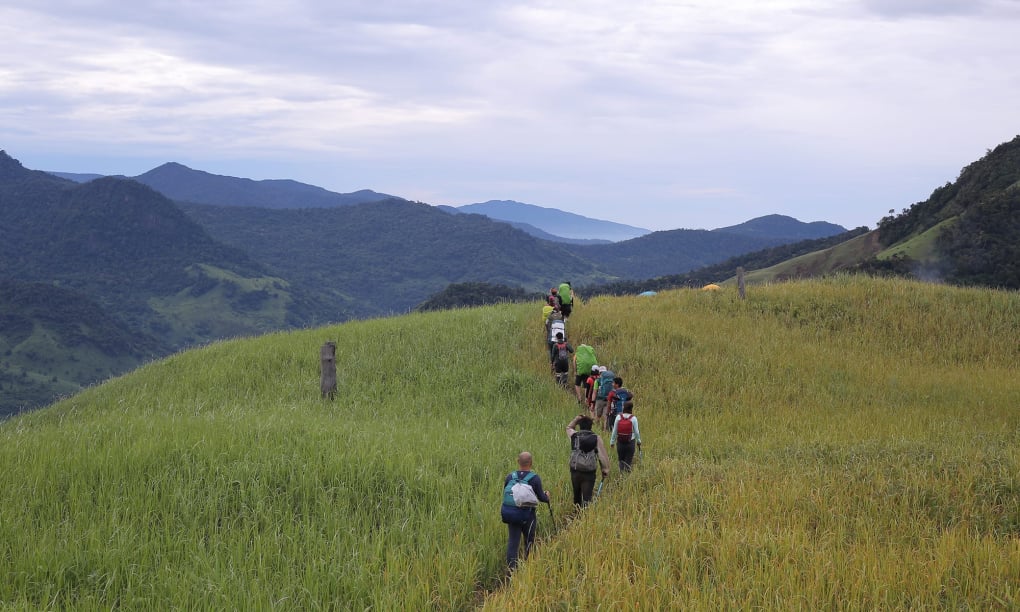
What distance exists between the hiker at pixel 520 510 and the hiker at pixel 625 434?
9.85 feet

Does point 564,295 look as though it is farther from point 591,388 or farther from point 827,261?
point 827,261

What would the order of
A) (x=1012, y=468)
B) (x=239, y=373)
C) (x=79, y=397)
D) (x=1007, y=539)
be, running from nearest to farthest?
(x=1007, y=539) → (x=1012, y=468) → (x=239, y=373) → (x=79, y=397)

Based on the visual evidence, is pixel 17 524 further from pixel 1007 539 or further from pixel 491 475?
pixel 1007 539

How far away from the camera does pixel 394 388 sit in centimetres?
1750

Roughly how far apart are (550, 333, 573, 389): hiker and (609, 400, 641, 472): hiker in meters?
6.19

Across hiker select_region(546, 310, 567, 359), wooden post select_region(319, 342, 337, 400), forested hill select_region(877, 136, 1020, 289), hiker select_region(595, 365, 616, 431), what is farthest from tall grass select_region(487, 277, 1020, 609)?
forested hill select_region(877, 136, 1020, 289)

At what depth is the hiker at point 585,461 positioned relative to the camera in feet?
30.1

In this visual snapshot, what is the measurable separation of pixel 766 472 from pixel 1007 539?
3.23 metres

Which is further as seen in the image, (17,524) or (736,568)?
(17,524)

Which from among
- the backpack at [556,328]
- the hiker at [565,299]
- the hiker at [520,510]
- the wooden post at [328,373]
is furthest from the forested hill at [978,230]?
the hiker at [520,510]

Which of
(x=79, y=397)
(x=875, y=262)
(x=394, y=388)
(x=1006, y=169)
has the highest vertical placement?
(x=1006, y=169)

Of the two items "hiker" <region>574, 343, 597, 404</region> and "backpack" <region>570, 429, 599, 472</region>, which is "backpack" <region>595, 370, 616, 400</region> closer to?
"hiker" <region>574, 343, 597, 404</region>

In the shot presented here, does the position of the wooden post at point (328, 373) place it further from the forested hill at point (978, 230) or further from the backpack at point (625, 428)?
the forested hill at point (978, 230)

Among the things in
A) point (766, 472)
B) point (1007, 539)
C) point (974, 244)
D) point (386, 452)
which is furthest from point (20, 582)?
point (974, 244)
